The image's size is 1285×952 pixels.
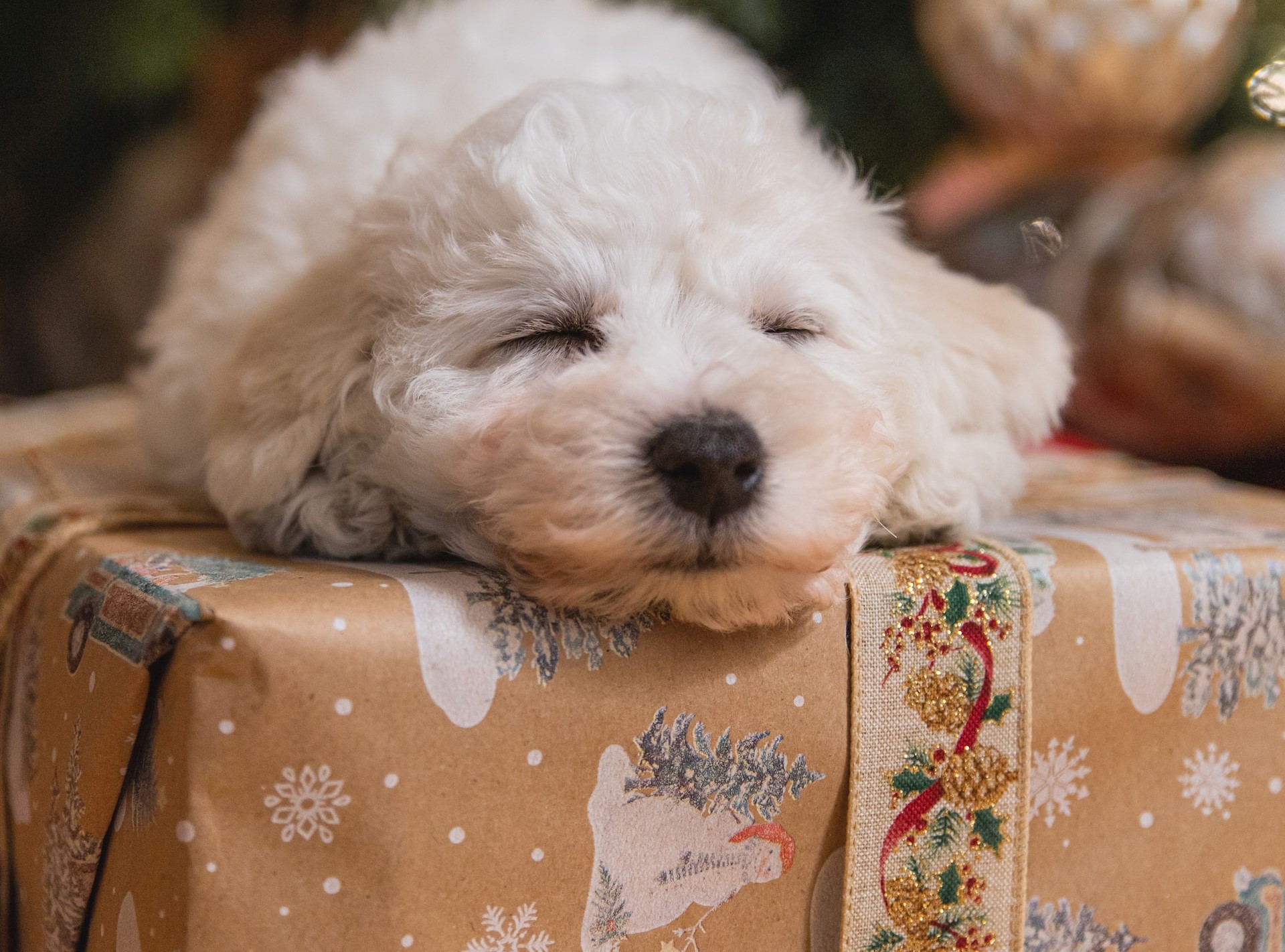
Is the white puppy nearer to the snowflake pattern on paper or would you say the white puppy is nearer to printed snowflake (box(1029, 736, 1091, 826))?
the snowflake pattern on paper

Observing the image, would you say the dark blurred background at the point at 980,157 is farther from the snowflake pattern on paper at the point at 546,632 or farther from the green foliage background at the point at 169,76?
the snowflake pattern on paper at the point at 546,632

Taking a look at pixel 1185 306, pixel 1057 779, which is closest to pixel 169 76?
pixel 1185 306

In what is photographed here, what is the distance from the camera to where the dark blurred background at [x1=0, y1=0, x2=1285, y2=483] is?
86.0 inches

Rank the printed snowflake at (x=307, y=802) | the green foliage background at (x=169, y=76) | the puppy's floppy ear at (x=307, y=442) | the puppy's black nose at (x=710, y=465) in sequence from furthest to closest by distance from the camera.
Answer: the green foliage background at (x=169, y=76), the puppy's floppy ear at (x=307, y=442), the puppy's black nose at (x=710, y=465), the printed snowflake at (x=307, y=802)

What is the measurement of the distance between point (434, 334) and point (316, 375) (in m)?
0.16

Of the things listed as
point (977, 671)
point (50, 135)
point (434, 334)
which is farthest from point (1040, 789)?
point (50, 135)

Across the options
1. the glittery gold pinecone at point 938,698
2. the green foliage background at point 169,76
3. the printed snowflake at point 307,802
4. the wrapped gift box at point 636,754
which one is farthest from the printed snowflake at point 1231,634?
the green foliage background at point 169,76

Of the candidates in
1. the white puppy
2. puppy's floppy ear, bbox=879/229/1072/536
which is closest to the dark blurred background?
puppy's floppy ear, bbox=879/229/1072/536

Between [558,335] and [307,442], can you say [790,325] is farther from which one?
[307,442]

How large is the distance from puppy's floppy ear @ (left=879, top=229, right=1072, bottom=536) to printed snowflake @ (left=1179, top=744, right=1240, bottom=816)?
1.15 ft

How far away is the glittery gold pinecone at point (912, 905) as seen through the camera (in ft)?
3.41

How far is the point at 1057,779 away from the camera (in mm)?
1104

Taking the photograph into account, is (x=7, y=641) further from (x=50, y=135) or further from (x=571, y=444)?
(x=50, y=135)

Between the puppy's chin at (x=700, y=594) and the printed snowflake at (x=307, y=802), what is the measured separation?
240mm
